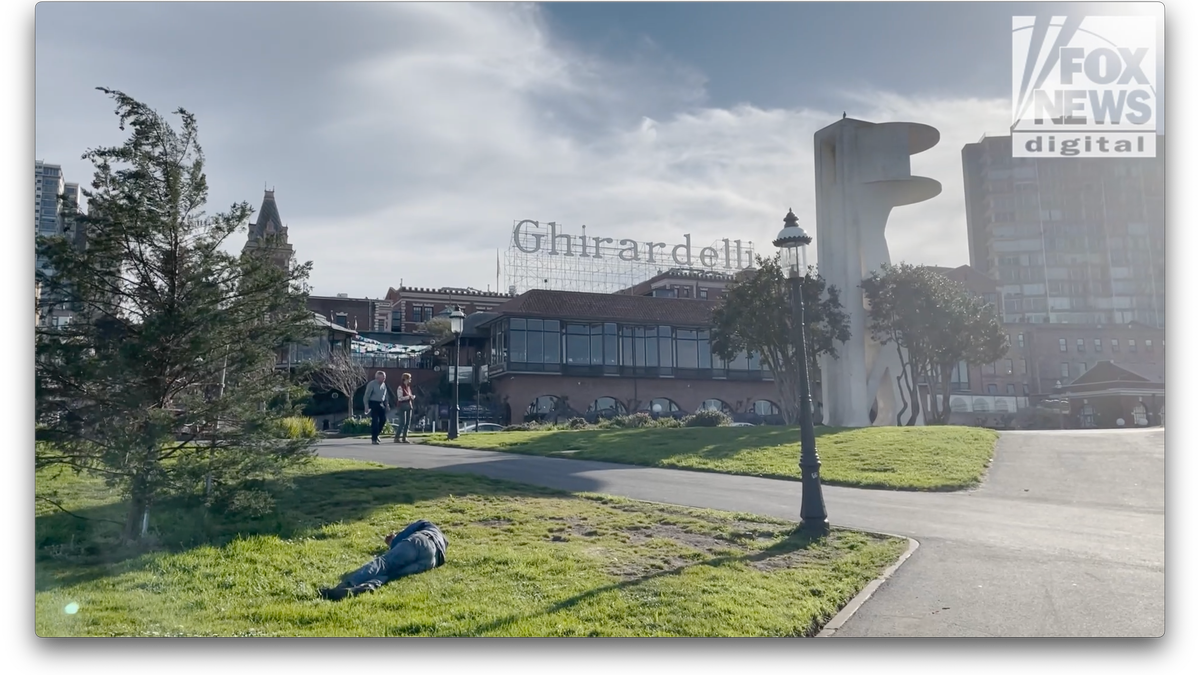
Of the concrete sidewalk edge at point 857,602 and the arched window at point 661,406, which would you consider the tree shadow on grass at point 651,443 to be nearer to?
the concrete sidewalk edge at point 857,602

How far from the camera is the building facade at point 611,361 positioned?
4619 cm

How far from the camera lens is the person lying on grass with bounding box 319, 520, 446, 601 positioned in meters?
6.56

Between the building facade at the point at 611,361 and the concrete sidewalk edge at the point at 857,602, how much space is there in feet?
121

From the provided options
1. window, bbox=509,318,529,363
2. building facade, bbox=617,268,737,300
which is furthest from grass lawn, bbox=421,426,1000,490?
building facade, bbox=617,268,737,300

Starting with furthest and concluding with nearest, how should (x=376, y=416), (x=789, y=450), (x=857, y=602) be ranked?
(x=376, y=416)
(x=789, y=450)
(x=857, y=602)

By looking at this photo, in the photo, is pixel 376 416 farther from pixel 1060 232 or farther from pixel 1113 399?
pixel 1060 232

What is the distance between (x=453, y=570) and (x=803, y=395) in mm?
4939

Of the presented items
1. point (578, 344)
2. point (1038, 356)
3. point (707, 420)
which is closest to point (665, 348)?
point (578, 344)

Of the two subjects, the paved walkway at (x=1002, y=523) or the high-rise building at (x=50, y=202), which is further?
the high-rise building at (x=50, y=202)

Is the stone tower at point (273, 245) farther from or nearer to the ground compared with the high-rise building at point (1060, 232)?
nearer to the ground

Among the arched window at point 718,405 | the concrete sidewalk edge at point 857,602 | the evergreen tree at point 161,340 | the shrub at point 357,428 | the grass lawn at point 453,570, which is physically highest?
the evergreen tree at point 161,340

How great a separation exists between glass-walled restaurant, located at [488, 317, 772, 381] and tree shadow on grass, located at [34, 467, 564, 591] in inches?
1366

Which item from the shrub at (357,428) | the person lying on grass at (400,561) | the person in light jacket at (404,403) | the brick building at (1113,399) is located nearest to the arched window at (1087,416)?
the brick building at (1113,399)

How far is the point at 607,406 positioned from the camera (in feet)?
158
